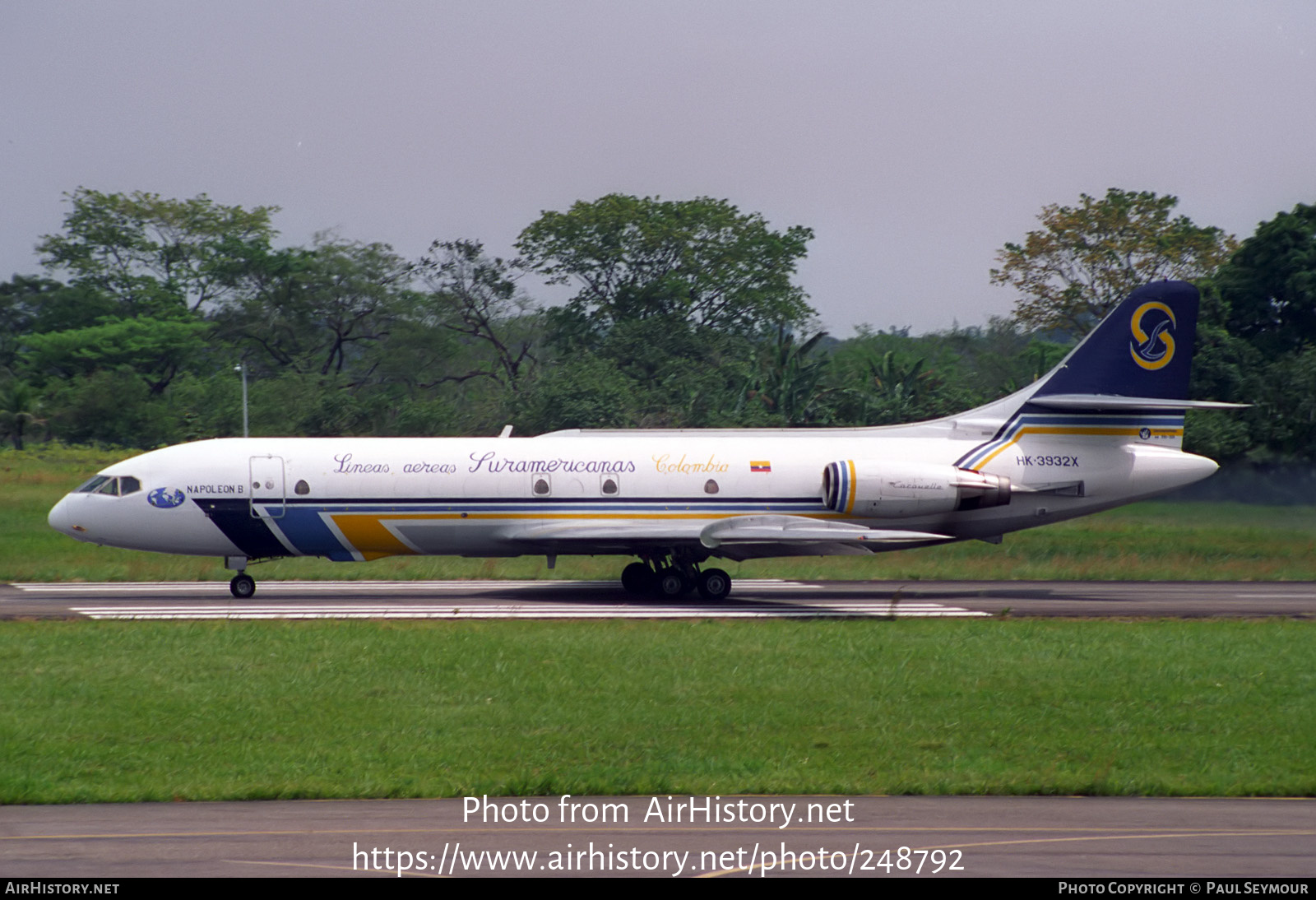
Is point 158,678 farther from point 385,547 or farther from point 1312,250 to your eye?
point 1312,250

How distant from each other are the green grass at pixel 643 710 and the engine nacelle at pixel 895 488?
243 inches

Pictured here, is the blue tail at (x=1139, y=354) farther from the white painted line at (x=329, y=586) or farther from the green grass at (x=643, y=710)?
the green grass at (x=643, y=710)

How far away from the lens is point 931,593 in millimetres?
28969

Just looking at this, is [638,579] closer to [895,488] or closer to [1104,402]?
[895,488]

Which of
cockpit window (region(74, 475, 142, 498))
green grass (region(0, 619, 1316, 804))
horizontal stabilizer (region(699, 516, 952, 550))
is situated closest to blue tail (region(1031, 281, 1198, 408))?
horizontal stabilizer (region(699, 516, 952, 550))

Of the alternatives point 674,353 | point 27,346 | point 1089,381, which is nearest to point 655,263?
point 674,353

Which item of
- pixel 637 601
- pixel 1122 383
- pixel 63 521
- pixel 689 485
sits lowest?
pixel 637 601

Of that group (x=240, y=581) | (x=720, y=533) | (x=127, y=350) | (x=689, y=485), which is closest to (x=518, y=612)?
(x=720, y=533)

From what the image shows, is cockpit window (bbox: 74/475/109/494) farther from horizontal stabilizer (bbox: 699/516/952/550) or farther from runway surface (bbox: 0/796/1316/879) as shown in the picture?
runway surface (bbox: 0/796/1316/879)

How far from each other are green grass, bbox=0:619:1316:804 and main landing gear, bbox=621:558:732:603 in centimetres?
573

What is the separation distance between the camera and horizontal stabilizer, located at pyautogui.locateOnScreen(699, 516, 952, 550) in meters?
26.6

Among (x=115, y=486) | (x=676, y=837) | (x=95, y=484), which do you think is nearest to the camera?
(x=676, y=837)

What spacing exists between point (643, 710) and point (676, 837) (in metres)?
5.22

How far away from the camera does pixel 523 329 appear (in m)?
75.6
